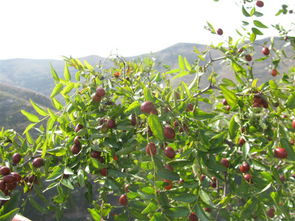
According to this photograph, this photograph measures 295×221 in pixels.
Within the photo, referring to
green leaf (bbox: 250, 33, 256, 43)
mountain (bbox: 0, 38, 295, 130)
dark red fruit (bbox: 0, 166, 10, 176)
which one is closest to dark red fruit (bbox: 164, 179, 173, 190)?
dark red fruit (bbox: 0, 166, 10, 176)

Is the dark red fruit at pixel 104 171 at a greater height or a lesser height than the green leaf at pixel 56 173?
lesser

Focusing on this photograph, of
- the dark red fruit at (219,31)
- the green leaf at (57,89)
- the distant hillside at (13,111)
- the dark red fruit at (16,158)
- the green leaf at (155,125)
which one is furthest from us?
the distant hillside at (13,111)

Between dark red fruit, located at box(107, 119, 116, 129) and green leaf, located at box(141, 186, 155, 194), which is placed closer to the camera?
green leaf, located at box(141, 186, 155, 194)

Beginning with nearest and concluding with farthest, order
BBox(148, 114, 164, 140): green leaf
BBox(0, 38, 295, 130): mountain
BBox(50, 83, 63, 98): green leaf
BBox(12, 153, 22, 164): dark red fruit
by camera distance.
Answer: BBox(148, 114, 164, 140): green leaf, BBox(50, 83, 63, 98): green leaf, BBox(12, 153, 22, 164): dark red fruit, BBox(0, 38, 295, 130): mountain

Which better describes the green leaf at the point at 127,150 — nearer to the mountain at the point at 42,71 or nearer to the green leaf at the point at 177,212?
the green leaf at the point at 177,212

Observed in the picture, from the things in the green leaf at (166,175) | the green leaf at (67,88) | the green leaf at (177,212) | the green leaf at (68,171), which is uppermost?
the green leaf at (67,88)

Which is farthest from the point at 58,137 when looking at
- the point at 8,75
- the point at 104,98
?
the point at 8,75

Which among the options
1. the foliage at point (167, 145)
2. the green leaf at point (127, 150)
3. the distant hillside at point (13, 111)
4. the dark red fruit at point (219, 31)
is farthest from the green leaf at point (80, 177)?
the distant hillside at point (13, 111)

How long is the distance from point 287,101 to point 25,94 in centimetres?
2963

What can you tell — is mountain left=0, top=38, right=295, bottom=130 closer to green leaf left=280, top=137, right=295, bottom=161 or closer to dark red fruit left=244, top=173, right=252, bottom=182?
dark red fruit left=244, top=173, right=252, bottom=182

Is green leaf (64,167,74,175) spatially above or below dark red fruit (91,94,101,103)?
below

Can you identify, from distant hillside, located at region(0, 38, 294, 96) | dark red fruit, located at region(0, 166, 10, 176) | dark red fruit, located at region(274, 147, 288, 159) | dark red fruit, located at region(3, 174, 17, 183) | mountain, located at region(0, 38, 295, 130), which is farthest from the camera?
distant hillside, located at region(0, 38, 294, 96)

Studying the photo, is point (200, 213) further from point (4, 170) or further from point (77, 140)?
point (4, 170)

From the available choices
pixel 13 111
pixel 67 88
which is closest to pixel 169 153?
pixel 67 88
